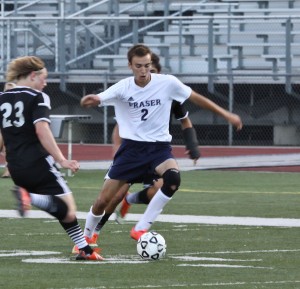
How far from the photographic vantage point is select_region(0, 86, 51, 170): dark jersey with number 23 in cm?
1060

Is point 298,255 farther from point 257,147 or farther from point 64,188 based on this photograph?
point 257,147

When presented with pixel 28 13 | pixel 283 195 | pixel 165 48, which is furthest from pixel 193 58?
pixel 283 195

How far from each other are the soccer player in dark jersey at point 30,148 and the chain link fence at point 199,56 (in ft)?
63.9

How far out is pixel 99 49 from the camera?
107 ft

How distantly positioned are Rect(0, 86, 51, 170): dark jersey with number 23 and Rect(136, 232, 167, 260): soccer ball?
114cm

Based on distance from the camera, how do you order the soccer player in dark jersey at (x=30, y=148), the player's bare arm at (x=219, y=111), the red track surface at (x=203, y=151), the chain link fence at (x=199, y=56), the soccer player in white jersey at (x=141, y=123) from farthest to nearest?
1. the chain link fence at (x=199, y=56)
2. the red track surface at (x=203, y=151)
3. the soccer player in white jersey at (x=141, y=123)
4. the player's bare arm at (x=219, y=111)
5. the soccer player in dark jersey at (x=30, y=148)

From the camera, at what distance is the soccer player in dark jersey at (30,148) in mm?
10617

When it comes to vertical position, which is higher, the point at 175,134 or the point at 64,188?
the point at 64,188

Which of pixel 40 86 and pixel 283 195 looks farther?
pixel 283 195

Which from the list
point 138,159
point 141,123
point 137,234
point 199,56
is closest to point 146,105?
point 141,123

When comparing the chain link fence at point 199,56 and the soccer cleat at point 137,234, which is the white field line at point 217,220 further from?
the chain link fence at point 199,56

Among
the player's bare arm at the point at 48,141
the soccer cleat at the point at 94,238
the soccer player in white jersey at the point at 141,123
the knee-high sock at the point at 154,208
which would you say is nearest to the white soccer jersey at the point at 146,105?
the soccer player in white jersey at the point at 141,123

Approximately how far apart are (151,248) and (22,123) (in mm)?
1510

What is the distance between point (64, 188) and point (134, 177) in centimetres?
126
